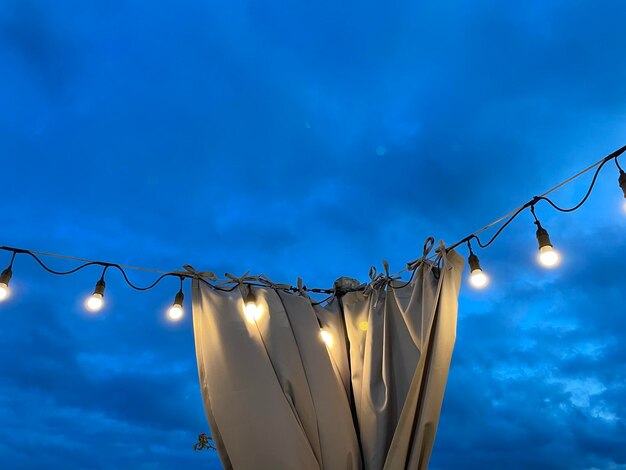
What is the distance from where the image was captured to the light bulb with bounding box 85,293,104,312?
2.32 meters

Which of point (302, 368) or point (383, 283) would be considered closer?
point (302, 368)

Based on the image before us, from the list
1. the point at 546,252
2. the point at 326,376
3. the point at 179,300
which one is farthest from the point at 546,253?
the point at 179,300

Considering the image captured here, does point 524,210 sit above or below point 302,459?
A: above

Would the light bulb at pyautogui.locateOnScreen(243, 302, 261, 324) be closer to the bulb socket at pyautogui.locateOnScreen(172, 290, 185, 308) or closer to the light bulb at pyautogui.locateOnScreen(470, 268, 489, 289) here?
the bulb socket at pyautogui.locateOnScreen(172, 290, 185, 308)

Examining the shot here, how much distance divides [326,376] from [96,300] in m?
1.23

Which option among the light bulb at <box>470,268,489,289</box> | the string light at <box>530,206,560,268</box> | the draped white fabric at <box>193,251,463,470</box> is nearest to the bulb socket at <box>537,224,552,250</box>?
the string light at <box>530,206,560,268</box>

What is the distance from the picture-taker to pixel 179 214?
19703 millimetres

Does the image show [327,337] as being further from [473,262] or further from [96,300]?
[96,300]

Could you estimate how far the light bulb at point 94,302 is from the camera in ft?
7.61

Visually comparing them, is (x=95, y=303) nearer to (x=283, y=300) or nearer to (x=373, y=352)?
(x=283, y=300)

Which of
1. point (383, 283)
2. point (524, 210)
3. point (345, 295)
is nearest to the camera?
point (524, 210)

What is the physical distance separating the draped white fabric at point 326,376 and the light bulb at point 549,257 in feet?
1.58

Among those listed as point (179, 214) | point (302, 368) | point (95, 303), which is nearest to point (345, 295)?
point (302, 368)

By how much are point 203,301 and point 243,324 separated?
269 millimetres
